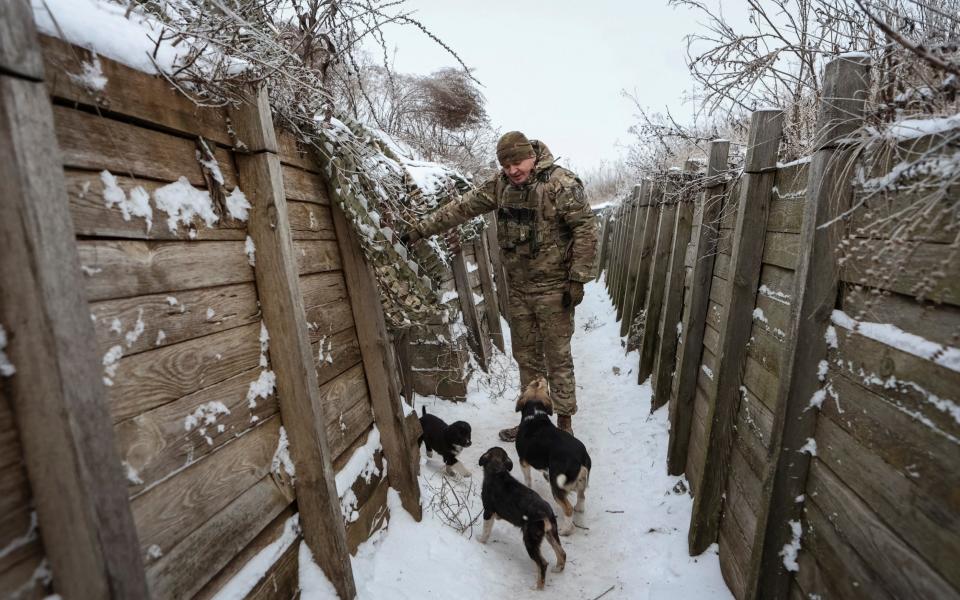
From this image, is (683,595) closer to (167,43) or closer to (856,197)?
(856,197)

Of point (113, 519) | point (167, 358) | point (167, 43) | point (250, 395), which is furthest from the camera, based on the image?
point (250, 395)

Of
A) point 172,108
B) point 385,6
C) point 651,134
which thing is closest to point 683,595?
point 172,108

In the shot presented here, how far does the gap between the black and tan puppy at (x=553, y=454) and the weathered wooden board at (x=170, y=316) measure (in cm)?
240

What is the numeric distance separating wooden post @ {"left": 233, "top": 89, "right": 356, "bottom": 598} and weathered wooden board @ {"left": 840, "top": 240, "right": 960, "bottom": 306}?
2.12 meters

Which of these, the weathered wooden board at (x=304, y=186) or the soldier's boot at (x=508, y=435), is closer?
the weathered wooden board at (x=304, y=186)

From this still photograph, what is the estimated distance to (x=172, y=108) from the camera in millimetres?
1692

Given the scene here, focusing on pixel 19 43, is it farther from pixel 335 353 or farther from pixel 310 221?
pixel 335 353

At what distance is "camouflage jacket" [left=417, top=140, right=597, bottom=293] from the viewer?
4512 mm

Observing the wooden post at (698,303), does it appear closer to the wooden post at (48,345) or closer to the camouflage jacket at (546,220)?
the camouflage jacket at (546,220)

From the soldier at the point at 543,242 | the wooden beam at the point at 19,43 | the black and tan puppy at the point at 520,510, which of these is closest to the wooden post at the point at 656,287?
the soldier at the point at 543,242

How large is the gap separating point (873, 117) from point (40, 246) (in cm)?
266

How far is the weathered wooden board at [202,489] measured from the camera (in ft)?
4.81

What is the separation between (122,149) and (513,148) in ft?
10.9

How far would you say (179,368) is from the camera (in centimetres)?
165
